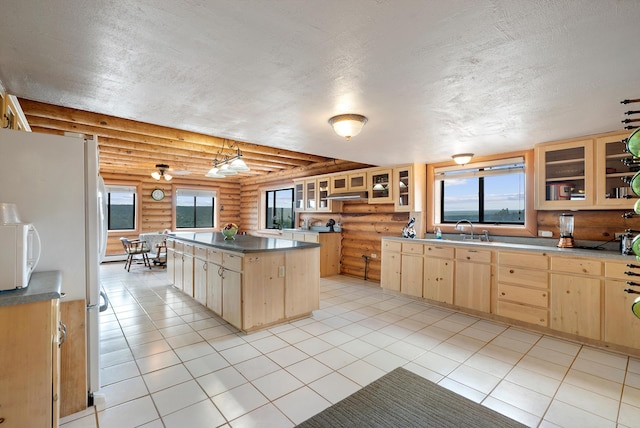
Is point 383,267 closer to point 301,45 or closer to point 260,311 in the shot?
point 260,311

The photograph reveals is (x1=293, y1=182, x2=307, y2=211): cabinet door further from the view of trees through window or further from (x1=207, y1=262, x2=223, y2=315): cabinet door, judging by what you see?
(x1=207, y1=262, x2=223, y2=315): cabinet door

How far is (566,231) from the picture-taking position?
3.65m

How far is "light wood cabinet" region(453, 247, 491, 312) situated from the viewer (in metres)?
3.84

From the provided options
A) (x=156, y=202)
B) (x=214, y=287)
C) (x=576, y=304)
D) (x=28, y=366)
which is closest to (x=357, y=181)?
(x=214, y=287)

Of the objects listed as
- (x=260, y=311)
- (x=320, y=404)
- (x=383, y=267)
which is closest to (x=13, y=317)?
(x=320, y=404)

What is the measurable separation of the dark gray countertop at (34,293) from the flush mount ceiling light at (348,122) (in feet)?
7.75

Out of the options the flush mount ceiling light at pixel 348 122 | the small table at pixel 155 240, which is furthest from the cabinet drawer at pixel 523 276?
the small table at pixel 155 240

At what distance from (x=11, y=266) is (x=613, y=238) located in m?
5.30

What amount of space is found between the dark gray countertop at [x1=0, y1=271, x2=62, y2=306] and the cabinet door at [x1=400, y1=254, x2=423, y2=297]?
4216 millimetres

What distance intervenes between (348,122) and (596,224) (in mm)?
3283

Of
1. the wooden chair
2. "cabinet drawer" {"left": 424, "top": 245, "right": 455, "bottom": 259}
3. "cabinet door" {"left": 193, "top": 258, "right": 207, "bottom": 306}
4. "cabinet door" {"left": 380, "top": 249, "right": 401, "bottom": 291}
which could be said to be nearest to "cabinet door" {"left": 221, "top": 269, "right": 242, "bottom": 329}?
"cabinet door" {"left": 193, "top": 258, "right": 207, "bottom": 306}

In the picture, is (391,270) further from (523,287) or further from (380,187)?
(523,287)

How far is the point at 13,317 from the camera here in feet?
4.42

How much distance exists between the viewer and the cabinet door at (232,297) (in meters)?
3.26
